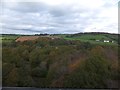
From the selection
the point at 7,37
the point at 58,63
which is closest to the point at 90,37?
the point at 58,63

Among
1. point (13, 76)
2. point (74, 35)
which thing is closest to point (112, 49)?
point (74, 35)

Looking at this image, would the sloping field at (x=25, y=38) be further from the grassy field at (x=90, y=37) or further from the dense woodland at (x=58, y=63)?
the grassy field at (x=90, y=37)

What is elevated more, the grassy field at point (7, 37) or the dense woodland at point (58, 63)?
the grassy field at point (7, 37)

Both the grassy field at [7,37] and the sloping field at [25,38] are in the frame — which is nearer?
the grassy field at [7,37]

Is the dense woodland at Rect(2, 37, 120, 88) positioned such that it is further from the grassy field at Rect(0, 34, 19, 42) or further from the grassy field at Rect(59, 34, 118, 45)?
the grassy field at Rect(0, 34, 19, 42)

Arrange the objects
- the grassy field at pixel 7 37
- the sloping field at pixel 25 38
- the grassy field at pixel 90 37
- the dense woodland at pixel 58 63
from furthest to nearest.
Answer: the grassy field at pixel 90 37 → the dense woodland at pixel 58 63 → the sloping field at pixel 25 38 → the grassy field at pixel 7 37

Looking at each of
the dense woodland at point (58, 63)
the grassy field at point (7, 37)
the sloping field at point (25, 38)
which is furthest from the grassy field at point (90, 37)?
the grassy field at point (7, 37)

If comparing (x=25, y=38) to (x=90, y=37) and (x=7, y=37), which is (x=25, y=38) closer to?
(x=7, y=37)

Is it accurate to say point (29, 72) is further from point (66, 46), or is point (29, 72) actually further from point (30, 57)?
point (66, 46)

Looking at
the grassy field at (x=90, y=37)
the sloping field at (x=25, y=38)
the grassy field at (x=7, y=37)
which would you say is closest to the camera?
the grassy field at (x=7, y=37)
